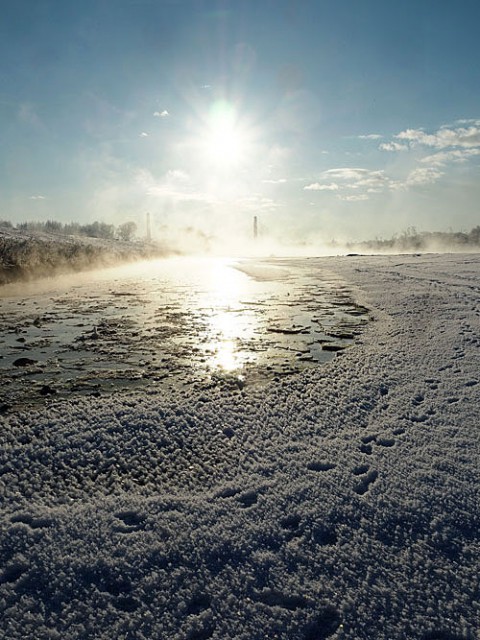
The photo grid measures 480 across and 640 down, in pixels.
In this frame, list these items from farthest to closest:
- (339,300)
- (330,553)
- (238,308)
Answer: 1. (339,300)
2. (238,308)
3. (330,553)

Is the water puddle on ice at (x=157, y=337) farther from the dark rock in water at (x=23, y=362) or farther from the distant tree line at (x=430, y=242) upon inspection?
the distant tree line at (x=430, y=242)

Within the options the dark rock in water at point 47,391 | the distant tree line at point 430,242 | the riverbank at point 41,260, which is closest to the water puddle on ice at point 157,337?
the dark rock in water at point 47,391

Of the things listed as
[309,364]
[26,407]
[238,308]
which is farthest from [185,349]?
[238,308]

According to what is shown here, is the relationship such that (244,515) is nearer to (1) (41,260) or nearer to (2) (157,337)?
(2) (157,337)

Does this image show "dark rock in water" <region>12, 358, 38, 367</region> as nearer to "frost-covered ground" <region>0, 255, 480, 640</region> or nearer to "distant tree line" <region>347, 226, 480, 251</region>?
"frost-covered ground" <region>0, 255, 480, 640</region>

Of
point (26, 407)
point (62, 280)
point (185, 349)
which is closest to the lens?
point (26, 407)

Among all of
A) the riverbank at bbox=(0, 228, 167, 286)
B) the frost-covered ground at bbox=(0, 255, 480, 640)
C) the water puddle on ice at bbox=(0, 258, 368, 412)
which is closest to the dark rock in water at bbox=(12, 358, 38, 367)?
the water puddle on ice at bbox=(0, 258, 368, 412)

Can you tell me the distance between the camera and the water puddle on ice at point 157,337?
411 cm

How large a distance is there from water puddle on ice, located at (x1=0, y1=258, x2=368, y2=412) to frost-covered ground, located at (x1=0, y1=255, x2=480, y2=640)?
0.63 meters

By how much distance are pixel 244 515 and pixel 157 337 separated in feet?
13.0

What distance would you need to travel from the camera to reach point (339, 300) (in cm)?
Answer: 959

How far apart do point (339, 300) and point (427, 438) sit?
6847 millimetres

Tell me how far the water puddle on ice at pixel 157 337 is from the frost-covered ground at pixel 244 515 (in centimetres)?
63

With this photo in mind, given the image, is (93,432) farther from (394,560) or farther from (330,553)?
(394,560)
